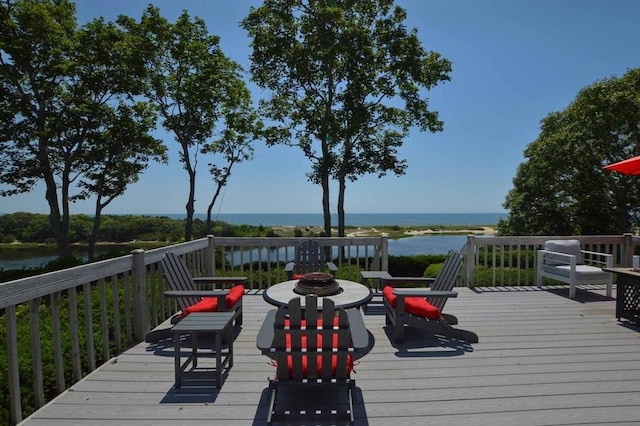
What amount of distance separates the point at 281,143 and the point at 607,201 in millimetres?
12869

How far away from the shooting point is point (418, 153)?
14195 millimetres

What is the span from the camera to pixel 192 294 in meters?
3.60

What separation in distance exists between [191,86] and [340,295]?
513 inches

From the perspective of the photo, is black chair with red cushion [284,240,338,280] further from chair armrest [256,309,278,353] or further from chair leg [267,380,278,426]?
chair leg [267,380,278,426]

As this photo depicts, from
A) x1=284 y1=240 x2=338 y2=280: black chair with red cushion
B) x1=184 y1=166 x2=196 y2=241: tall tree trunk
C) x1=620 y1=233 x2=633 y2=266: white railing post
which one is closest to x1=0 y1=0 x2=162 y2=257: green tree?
x1=184 y1=166 x2=196 y2=241: tall tree trunk

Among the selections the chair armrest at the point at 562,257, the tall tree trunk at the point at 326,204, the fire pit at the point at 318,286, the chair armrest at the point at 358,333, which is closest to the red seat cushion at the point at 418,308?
the fire pit at the point at 318,286

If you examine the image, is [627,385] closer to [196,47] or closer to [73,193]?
[196,47]

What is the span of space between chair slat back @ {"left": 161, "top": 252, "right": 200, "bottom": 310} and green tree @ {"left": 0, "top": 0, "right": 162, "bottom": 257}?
11.7m

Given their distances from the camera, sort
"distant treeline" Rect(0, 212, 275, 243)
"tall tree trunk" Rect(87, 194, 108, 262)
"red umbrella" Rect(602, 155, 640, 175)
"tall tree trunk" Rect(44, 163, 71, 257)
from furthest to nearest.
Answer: "distant treeline" Rect(0, 212, 275, 243), "tall tree trunk" Rect(87, 194, 108, 262), "tall tree trunk" Rect(44, 163, 71, 257), "red umbrella" Rect(602, 155, 640, 175)

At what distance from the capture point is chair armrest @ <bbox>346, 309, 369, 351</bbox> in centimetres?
225

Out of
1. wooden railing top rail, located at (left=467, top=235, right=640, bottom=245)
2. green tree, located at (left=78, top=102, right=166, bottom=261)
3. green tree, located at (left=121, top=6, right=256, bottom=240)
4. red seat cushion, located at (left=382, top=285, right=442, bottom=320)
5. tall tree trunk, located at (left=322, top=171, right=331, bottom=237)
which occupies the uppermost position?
green tree, located at (left=121, top=6, right=256, bottom=240)

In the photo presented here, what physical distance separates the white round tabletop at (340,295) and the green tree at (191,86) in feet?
38.8

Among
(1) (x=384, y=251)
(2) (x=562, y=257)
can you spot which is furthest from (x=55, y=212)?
(2) (x=562, y=257)

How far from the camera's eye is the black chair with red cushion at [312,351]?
221 centimetres
